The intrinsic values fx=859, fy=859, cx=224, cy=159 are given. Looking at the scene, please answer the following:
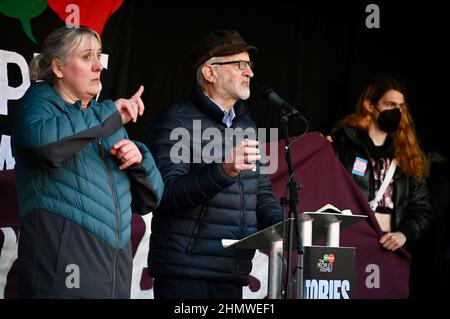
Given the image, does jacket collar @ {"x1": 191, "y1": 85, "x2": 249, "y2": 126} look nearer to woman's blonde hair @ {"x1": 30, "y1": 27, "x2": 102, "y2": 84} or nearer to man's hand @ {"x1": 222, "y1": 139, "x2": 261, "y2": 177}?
man's hand @ {"x1": 222, "y1": 139, "x2": 261, "y2": 177}

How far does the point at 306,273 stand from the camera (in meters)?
4.27

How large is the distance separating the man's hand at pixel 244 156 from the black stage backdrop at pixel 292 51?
2029 mm

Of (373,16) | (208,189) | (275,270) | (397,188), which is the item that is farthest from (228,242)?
(373,16)

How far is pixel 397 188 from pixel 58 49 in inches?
138

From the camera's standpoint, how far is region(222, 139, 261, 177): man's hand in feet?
13.0

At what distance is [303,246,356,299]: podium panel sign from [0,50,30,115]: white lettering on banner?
2.35m

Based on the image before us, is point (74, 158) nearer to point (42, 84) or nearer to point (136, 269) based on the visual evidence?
point (42, 84)

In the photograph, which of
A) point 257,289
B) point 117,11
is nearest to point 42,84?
point 117,11

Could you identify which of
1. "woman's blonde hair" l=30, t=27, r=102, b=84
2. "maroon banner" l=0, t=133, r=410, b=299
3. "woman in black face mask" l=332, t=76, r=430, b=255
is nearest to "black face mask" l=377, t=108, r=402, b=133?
"woman in black face mask" l=332, t=76, r=430, b=255

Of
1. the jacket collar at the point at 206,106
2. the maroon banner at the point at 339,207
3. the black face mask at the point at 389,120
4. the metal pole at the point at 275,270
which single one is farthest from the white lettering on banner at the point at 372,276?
the jacket collar at the point at 206,106

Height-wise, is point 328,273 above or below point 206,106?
below

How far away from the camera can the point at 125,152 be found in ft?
12.1

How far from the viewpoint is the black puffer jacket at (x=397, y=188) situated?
653cm

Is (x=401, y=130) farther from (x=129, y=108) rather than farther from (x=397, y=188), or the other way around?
(x=129, y=108)
